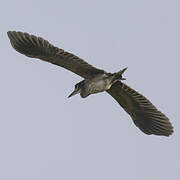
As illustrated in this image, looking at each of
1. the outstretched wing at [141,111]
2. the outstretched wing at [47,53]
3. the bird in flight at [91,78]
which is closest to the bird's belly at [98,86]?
the bird in flight at [91,78]

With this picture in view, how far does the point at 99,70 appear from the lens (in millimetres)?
16750

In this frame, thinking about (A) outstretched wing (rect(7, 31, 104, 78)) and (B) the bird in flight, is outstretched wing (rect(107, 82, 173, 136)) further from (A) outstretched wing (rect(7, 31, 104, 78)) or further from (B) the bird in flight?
(A) outstretched wing (rect(7, 31, 104, 78))

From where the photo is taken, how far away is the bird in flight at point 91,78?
16.5 m

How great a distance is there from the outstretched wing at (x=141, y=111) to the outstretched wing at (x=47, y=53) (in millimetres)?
962

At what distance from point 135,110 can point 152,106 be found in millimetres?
504

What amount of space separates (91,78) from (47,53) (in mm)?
1304

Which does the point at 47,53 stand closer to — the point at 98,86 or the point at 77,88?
the point at 77,88

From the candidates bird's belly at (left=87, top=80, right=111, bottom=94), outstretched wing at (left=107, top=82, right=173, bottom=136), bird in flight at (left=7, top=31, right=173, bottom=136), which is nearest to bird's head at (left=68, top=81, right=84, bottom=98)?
bird in flight at (left=7, top=31, right=173, bottom=136)

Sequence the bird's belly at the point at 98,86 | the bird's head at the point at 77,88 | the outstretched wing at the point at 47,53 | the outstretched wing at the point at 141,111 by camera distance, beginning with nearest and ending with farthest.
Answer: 1. the outstretched wing at the point at 47,53
2. the bird's belly at the point at 98,86
3. the bird's head at the point at 77,88
4. the outstretched wing at the point at 141,111

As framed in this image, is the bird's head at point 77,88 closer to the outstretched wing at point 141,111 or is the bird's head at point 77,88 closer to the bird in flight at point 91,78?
Answer: the bird in flight at point 91,78

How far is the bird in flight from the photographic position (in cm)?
1647

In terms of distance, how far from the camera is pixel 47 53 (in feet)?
54.1

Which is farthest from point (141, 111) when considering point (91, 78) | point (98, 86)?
point (91, 78)

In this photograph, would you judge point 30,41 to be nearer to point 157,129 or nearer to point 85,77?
point 85,77
